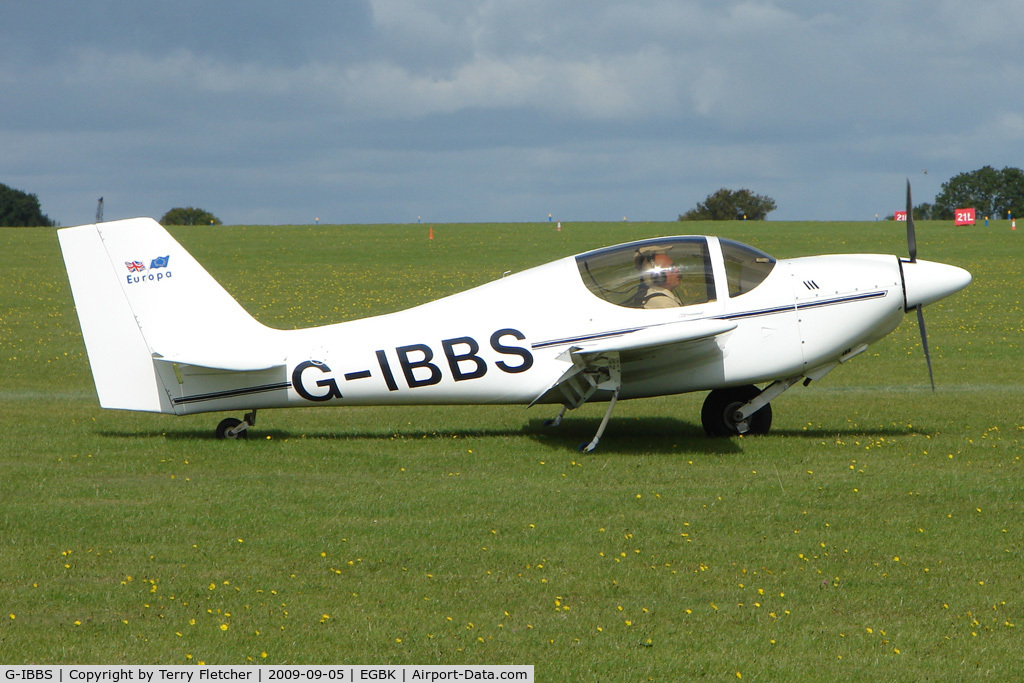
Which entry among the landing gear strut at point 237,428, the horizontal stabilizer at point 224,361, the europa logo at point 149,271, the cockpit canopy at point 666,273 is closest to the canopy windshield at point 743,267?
the cockpit canopy at point 666,273

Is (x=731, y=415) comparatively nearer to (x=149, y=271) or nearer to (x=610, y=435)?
(x=610, y=435)

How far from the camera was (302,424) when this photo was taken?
13.1 meters

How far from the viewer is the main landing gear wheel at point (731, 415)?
11641 millimetres

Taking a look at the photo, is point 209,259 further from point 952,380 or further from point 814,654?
point 814,654

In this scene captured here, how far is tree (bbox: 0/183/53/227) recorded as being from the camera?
115375 millimetres

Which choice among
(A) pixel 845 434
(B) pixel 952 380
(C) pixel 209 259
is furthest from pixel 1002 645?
(C) pixel 209 259

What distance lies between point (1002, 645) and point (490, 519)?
3846mm

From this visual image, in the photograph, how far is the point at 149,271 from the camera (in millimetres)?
10844

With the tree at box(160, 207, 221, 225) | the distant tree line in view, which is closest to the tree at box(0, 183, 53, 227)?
the tree at box(160, 207, 221, 225)

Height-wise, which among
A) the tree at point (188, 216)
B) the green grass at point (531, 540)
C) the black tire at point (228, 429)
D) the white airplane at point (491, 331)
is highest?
the tree at point (188, 216)

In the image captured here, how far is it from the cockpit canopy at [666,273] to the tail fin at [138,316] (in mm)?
3620

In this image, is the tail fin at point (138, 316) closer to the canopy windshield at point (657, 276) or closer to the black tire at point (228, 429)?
the black tire at point (228, 429)
